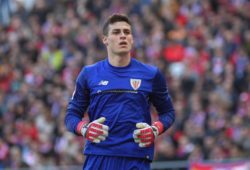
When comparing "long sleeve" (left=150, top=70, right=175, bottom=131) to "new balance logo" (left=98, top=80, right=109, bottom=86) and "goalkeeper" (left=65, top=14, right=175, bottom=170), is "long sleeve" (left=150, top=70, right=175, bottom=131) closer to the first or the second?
"goalkeeper" (left=65, top=14, right=175, bottom=170)

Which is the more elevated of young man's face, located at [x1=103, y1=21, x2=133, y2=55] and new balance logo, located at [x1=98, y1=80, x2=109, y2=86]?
young man's face, located at [x1=103, y1=21, x2=133, y2=55]

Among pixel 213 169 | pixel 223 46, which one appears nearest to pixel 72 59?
pixel 223 46

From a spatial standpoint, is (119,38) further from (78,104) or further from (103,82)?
(78,104)

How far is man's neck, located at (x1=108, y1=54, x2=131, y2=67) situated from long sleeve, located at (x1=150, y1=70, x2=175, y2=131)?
32cm

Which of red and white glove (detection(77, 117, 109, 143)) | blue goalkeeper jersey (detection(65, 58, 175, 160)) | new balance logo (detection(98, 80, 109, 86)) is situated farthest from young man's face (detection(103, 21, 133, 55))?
red and white glove (detection(77, 117, 109, 143))

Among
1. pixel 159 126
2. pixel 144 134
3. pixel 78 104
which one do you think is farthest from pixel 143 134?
pixel 78 104

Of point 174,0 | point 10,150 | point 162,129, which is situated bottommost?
point 10,150

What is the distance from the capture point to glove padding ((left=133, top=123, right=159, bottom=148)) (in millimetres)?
8891

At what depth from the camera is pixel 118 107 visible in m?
A: 8.96

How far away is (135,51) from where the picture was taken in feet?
64.8

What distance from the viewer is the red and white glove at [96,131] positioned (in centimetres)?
884

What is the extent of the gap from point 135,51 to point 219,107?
11.8ft

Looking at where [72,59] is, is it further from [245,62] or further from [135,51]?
[245,62]

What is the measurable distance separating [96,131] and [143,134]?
44 cm
